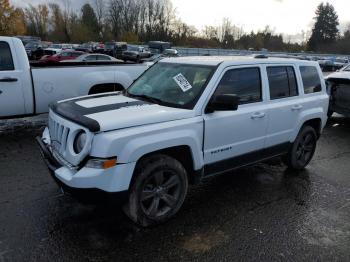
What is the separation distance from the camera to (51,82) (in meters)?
6.50

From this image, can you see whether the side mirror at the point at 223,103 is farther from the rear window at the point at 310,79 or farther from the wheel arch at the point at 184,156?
the rear window at the point at 310,79

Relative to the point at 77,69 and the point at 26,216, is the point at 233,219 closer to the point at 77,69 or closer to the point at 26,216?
the point at 26,216

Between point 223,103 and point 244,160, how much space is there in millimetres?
1057

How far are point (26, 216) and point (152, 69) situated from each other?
8.08ft

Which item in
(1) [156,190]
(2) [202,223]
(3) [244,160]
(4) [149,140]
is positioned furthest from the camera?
(3) [244,160]

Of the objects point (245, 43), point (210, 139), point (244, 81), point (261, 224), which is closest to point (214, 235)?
point (261, 224)

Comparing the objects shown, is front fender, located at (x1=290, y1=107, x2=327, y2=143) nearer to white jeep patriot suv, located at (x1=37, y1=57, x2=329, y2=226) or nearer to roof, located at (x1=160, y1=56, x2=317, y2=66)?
white jeep patriot suv, located at (x1=37, y1=57, x2=329, y2=226)

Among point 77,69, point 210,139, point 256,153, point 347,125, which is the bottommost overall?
point 347,125

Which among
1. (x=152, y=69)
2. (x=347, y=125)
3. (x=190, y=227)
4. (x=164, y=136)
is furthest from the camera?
(x=347, y=125)

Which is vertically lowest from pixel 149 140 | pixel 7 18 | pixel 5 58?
pixel 149 140

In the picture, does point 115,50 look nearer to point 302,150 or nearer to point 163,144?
point 302,150

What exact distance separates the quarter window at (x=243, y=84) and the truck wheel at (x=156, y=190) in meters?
1.05

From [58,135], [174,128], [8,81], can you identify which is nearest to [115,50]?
[8,81]

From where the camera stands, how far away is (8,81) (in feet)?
20.0
